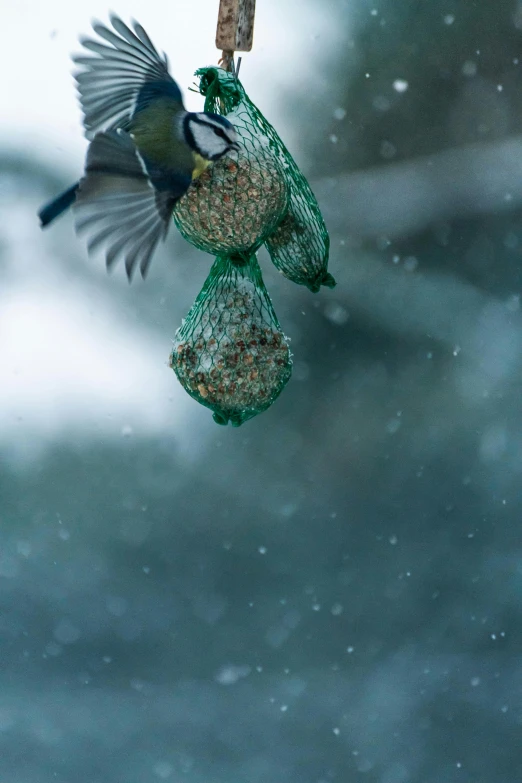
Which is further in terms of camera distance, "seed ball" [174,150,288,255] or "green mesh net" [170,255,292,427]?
"green mesh net" [170,255,292,427]

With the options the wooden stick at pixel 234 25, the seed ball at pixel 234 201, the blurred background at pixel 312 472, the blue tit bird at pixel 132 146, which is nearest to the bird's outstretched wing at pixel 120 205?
the blue tit bird at pixel 132 146

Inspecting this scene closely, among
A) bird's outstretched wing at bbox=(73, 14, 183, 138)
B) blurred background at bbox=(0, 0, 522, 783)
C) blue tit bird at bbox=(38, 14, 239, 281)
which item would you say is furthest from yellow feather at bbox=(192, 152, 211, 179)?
blurred background at bbox=(0, 0, 522, 783)

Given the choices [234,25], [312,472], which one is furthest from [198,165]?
[312,472]

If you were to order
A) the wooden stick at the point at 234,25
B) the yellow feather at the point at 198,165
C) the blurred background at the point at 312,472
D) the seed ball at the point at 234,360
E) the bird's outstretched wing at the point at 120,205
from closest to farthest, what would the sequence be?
the bird's outstretched wing at the point at 120,205 < the yellow feather at the point at 198,165 < the wooden stick at the point at 234,25 < the seed ball at the point at 234,360 < the blurred background at the point at 312,472

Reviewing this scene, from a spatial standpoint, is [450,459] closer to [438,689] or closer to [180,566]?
[438,689]

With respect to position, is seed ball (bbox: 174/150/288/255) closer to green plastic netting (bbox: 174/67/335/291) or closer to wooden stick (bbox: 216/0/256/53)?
green plastic netting (bbox: 174/67/335/291)

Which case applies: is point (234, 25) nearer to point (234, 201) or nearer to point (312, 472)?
point (234, 201)

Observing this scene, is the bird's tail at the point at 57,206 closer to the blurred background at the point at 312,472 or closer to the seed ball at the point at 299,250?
the seed ball at the point at 299,250
